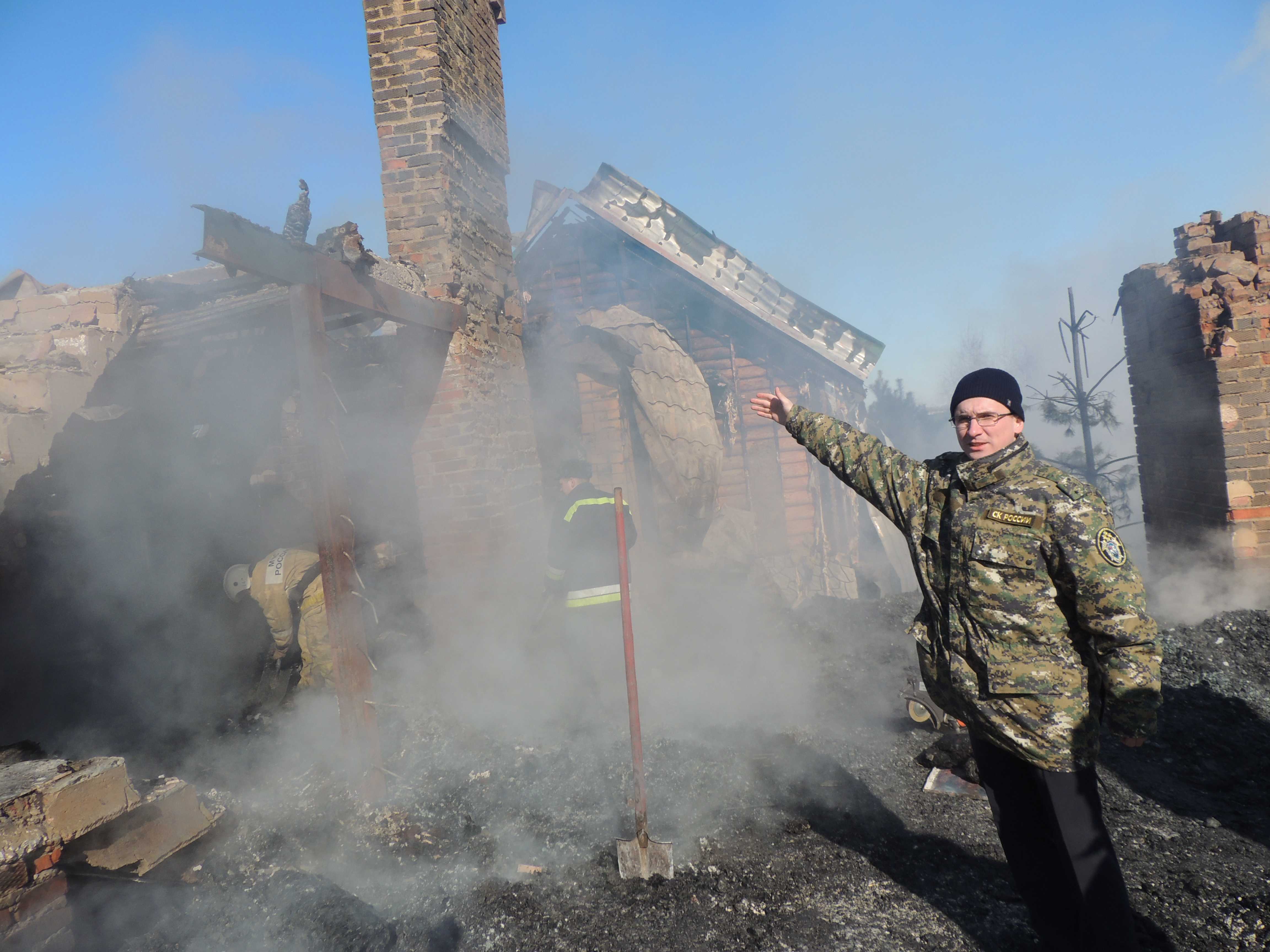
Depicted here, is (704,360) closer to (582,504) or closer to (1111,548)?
(582,504)

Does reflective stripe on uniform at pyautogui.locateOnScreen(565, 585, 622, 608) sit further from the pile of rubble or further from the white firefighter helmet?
the white firefighter helmet

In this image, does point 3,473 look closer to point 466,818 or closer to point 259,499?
point 259,499

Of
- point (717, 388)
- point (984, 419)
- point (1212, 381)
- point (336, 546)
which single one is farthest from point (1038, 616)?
point (717, 388)

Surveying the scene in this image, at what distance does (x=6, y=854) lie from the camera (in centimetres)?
247

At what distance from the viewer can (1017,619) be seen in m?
2.03

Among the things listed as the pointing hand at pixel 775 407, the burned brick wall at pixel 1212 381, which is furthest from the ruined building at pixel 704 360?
the pointing hand at pixel 775 407

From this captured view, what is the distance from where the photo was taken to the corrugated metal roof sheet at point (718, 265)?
27.9 feet

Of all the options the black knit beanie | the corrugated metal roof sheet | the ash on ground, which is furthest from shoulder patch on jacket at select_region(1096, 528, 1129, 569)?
the corrugated metal roof sheet

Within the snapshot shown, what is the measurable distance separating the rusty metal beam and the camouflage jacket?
128 inches

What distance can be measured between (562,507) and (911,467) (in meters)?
2.96

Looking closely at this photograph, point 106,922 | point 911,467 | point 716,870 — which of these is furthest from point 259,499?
point 911,467

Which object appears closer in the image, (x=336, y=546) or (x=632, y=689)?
(x=632, y=689)

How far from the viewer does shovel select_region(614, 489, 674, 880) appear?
2967 millimetres

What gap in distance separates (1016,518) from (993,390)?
0.44 m
